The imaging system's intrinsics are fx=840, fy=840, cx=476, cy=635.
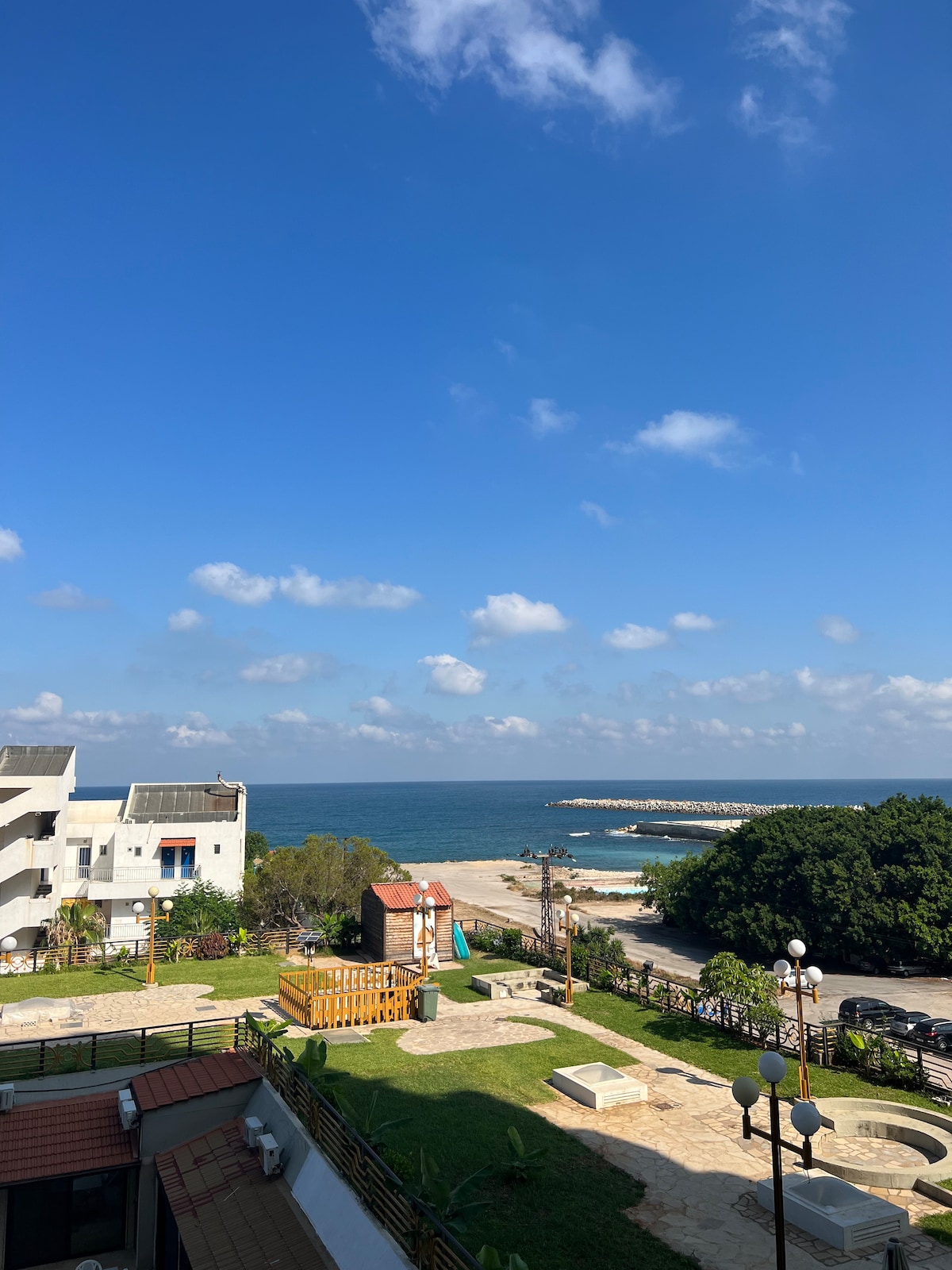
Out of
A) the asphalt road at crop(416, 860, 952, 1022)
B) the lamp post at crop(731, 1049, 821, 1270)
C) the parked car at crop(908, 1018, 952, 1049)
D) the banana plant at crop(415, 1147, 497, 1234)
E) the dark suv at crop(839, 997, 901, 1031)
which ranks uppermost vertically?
the lamp post at crop(731, 1049, 821, 1270)

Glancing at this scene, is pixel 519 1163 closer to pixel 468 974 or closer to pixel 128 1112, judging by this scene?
pixel 128 1112

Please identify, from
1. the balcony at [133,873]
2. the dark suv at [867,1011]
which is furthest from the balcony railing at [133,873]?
the dark suv at [867,1011]

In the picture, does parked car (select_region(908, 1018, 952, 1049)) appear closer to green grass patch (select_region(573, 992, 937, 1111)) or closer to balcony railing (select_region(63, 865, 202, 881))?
green grass patch (select_region(573, 992, 937, 1111))

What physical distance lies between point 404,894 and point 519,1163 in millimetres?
18762

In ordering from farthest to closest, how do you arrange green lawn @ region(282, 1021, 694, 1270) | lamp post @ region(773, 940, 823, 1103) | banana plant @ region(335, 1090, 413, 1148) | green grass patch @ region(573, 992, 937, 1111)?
1. green grass patch @ region(573, 992, 937, 1111)
2. lamp post @ region(773, 940, 823, 1103)
3. banana plant @ region(335, 1090, 413, 1148)
4. green lawn @ region(282, 1021, 694, 1270)

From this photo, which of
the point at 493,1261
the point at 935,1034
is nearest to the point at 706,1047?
the point at 935,1034

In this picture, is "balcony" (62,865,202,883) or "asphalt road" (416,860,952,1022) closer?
"asphalt road" (416,860,952,1022)

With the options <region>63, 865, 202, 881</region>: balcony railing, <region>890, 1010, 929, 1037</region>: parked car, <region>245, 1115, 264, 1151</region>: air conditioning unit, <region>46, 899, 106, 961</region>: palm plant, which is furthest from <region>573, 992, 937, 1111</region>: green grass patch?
<region>63, 865, 202, 881</region>: balcony railing

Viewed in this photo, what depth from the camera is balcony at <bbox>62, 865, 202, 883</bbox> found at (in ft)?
122

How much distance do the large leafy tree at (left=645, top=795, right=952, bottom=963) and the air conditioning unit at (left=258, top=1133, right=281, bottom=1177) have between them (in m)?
31.0

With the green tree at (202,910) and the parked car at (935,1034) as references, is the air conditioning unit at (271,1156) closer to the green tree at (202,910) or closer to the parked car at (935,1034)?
the parked car at (935,1034)

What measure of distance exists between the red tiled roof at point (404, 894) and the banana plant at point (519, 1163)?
1718 centimetres

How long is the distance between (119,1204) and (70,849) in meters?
29.0

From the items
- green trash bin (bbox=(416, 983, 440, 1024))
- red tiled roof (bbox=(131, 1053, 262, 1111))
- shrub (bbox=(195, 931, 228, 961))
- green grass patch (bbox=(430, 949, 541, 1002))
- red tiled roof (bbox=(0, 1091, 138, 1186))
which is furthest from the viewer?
shrub (bbox=(195, 931, 228, 961))
